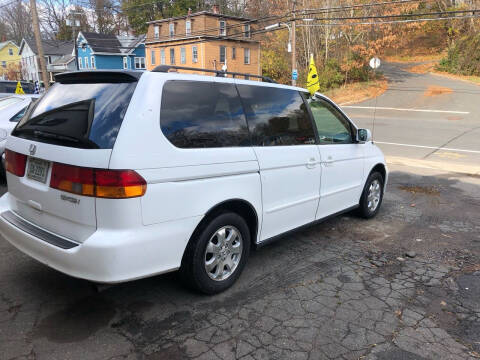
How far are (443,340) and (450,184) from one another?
19.6 ft

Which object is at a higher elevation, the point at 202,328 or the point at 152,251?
the point at 152,251

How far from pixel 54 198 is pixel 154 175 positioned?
31.6 inches

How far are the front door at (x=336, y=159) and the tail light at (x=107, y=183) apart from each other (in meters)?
2.35

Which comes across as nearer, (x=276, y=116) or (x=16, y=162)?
(x=16, y=162)

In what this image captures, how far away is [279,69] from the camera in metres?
37.9

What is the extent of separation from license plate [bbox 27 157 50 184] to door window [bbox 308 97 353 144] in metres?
2.79

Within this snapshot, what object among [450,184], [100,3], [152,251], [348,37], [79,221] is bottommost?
[450,184]

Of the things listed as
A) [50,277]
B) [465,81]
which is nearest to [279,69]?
[465,81]

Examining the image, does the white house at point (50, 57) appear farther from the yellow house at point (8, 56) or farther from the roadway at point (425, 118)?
the roadway at point (425, 118)

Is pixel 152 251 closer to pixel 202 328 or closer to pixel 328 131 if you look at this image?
pixel 202 328

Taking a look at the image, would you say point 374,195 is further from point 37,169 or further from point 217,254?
point 37,169

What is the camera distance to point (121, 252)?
2611 millimetres

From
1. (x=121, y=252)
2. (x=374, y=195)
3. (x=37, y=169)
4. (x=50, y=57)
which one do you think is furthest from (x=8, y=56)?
(x=121, y=252)

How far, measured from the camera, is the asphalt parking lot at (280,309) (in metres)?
2.69
